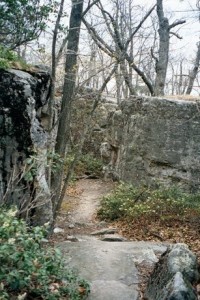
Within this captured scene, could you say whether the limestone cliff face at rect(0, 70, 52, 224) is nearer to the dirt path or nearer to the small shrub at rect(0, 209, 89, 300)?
the small shrub at rect(0, 209, 89, 300)

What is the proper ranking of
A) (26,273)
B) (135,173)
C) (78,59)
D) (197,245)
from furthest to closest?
1. (135,173)
2. (78,59)
3. (197,245)
4. (26,273)

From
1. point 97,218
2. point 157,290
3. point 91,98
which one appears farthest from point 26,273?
point 91,98

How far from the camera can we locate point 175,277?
4.52 m

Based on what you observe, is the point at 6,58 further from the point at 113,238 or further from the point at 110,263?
the point at 113,238

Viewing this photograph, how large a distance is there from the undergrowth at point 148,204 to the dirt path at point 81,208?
0.51 metres

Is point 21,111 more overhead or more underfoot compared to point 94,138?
more overhead

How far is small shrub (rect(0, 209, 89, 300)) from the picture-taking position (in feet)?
11.8

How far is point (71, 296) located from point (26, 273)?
71cm

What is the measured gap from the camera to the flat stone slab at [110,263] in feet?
15.6

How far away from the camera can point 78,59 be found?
987 cm

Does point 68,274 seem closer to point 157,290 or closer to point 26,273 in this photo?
point 26,273

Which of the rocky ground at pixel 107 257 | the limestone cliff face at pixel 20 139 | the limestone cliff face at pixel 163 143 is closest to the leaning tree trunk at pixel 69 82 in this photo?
the rocky ground at pixel 107 257

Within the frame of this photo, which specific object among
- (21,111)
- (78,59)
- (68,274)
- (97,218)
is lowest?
(97,218)

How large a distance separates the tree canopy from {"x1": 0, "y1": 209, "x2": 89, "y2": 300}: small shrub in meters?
4.61
